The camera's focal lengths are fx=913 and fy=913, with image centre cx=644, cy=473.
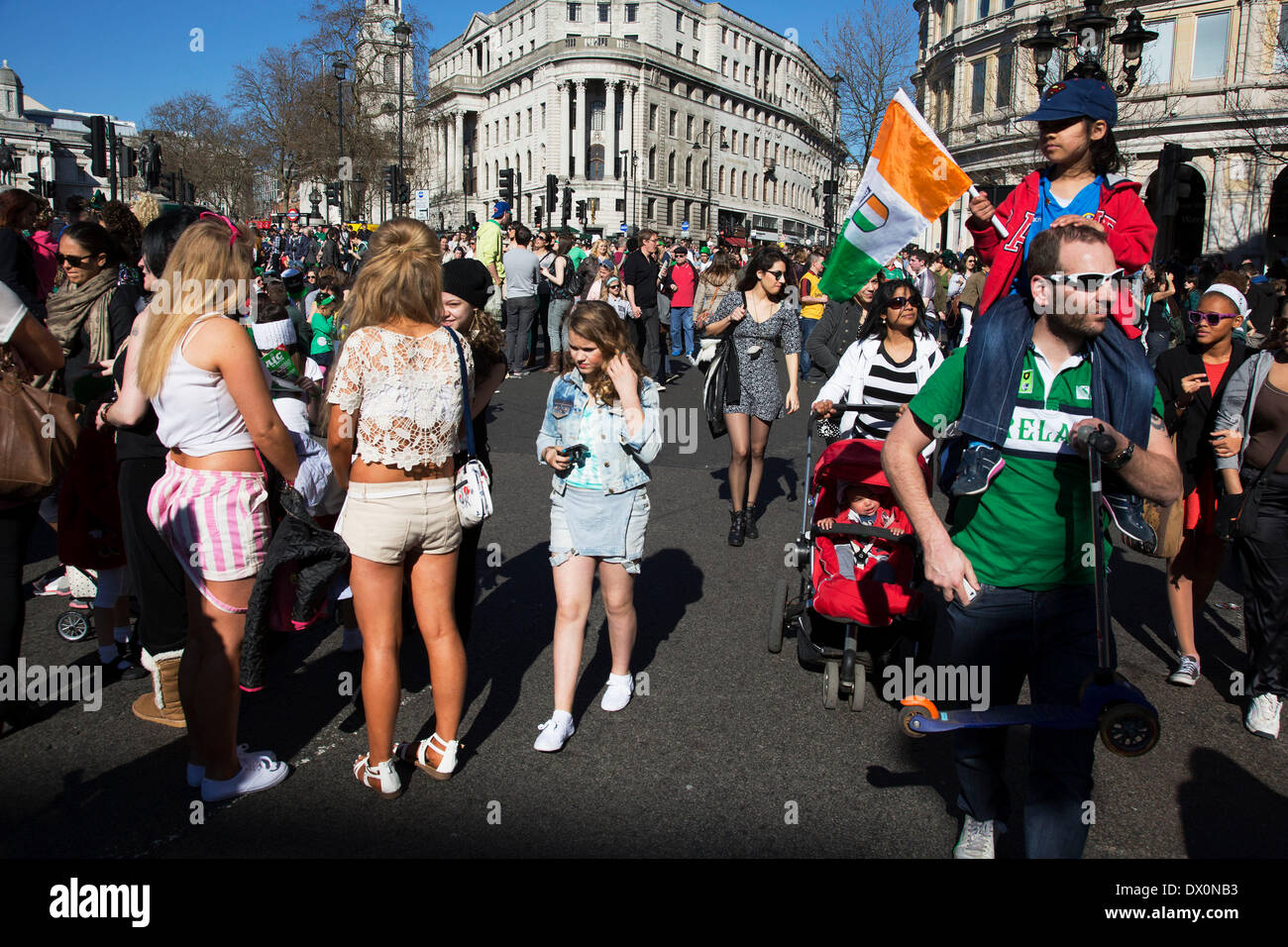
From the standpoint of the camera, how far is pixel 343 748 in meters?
3.88

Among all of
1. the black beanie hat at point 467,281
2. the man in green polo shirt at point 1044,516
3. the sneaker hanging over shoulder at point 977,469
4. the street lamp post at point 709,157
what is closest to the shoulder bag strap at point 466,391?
the black beanie hat at point 467,281

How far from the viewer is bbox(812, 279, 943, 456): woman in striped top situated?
526cm

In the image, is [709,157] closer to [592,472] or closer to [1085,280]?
[592,472]

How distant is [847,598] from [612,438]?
4.46 feet

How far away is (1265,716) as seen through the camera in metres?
4.16

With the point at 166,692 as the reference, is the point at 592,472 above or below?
above

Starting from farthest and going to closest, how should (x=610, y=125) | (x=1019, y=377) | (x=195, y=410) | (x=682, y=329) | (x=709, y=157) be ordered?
(x=709, y=157)
(x=610, y=125)
(x=682, y=329)
(x=195, y=410)
(x=1019, y=377)

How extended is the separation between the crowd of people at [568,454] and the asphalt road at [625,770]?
159 mm

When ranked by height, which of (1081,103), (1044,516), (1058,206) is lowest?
(1044,516)

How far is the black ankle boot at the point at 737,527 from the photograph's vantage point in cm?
696

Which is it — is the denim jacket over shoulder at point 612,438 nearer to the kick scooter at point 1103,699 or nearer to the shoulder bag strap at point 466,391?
the shoulder bag strap at point 466,391

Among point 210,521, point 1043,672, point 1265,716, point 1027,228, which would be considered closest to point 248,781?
point 210,521
